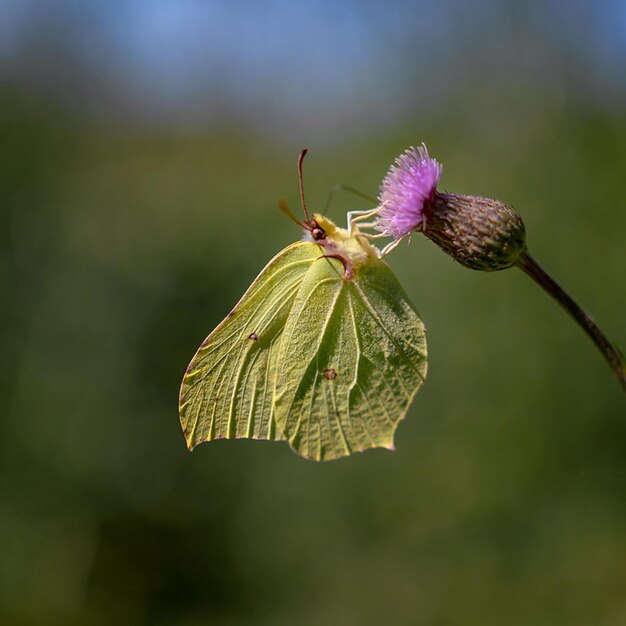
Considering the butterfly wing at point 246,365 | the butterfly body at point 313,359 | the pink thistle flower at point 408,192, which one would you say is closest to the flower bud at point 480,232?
the pink thistle flower at point 408,192

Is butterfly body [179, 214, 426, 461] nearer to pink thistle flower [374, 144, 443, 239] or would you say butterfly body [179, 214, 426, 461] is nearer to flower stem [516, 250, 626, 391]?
pink thistle flower [374, 144, 443, 239]

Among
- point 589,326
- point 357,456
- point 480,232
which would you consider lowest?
point 357,456

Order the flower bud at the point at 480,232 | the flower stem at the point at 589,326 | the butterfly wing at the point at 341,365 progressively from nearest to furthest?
the flower stem at the point at 589,326, the flower bud at the point at 480,232, the butterfly wing at the point at 341,365

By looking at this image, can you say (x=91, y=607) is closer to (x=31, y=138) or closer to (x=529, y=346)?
(x=529, y=346)

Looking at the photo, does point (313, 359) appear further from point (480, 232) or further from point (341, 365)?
point (480, 232)

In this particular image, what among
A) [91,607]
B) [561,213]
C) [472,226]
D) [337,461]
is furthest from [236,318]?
[91,607]

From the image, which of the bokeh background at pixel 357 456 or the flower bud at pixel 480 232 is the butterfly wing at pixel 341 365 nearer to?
the flower bud at pixel 480 232

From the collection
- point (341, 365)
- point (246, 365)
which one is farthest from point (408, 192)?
point (246, 365)
